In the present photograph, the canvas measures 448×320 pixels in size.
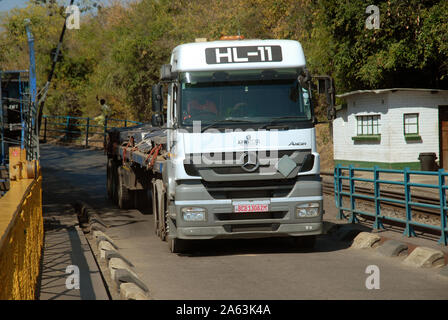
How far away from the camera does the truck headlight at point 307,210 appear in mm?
9891

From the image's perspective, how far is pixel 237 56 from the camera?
1009 cm

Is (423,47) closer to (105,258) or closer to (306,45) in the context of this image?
(306,45)

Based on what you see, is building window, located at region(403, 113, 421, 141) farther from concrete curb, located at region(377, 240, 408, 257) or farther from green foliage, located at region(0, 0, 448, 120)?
concrete curb, located at region(377, 240, 408, 257)

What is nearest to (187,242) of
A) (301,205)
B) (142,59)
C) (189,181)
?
(189,181)

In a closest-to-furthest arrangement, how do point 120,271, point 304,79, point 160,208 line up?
point 120,271 → point 304,79 → point 160,208

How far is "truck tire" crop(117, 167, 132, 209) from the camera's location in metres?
16.6

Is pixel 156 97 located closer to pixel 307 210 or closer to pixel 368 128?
pixel 307 210

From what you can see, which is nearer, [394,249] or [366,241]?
[394,249]

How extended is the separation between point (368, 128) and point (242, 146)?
2057 cm

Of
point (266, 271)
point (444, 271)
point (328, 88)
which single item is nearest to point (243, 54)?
point (328, 88)

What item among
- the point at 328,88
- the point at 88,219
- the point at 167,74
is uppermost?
the point at 167,74

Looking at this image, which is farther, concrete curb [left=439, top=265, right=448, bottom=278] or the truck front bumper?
the truck front bumper

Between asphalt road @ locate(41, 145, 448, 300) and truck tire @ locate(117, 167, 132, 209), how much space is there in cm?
252

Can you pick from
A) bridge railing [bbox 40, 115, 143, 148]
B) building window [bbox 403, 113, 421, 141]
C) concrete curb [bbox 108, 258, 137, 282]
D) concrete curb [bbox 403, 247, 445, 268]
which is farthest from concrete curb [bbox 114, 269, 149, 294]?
bridge railing [bbox 40, 115, 143, 148]
